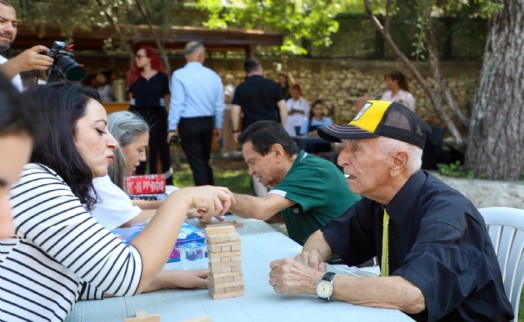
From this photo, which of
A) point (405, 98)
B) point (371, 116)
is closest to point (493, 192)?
point (405, 98)

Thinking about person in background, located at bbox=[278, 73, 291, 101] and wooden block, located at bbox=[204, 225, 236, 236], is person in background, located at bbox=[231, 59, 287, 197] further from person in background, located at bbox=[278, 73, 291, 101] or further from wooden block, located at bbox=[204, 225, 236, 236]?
wooden block, located at bbox=[204, 225, 236, 236]

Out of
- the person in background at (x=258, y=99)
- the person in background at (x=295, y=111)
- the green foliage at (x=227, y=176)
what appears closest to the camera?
the person in background at (x=258, y=99)

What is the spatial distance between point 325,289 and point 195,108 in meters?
4.99

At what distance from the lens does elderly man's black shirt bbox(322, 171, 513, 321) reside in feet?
5.60

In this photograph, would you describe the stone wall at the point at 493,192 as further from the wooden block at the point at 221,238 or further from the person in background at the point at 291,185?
the wooden block at the point at 221,238

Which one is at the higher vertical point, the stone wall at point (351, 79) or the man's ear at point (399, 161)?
the man's ear at point (399, 161)

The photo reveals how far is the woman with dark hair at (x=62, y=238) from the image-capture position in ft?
4.64

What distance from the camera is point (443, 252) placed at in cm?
173

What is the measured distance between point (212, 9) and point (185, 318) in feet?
38.2

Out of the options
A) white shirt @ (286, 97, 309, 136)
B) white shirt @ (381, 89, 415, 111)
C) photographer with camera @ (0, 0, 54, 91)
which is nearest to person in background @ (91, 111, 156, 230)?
photographer with camera @ (0, 0, 54, 91)

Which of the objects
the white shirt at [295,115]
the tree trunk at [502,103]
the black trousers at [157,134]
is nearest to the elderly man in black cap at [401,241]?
the tree trunk at [502,103]

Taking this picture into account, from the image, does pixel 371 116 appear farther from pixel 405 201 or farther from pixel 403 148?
pixel 405 201

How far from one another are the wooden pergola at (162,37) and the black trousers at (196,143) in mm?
3342

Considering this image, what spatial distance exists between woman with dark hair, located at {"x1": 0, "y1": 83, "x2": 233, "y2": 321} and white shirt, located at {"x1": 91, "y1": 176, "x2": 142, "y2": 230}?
3.00ft
